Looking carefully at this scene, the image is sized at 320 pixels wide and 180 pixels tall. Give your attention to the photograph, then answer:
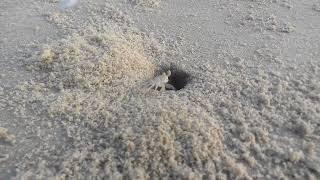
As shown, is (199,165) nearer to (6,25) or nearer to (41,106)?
(41,106)

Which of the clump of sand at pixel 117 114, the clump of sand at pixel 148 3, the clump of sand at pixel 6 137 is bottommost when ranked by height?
the clump of sand at pixel 6 137

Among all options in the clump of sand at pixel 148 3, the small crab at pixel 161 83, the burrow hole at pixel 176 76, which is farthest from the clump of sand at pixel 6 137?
the clump of sand at pixel 148 3

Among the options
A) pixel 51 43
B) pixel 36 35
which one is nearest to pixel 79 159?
pixel 51 43

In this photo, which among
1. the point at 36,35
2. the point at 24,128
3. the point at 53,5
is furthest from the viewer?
the point at 53,5

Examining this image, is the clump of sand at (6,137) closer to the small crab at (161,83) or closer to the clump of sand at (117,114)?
the clump of sand at (117,114)

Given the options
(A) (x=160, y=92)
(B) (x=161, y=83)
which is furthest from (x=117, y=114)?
(B) (x=161, y=83)

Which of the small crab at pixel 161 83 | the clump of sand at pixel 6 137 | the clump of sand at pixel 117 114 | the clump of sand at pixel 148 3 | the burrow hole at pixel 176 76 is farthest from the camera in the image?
the clump of sand at pixel 148 3
